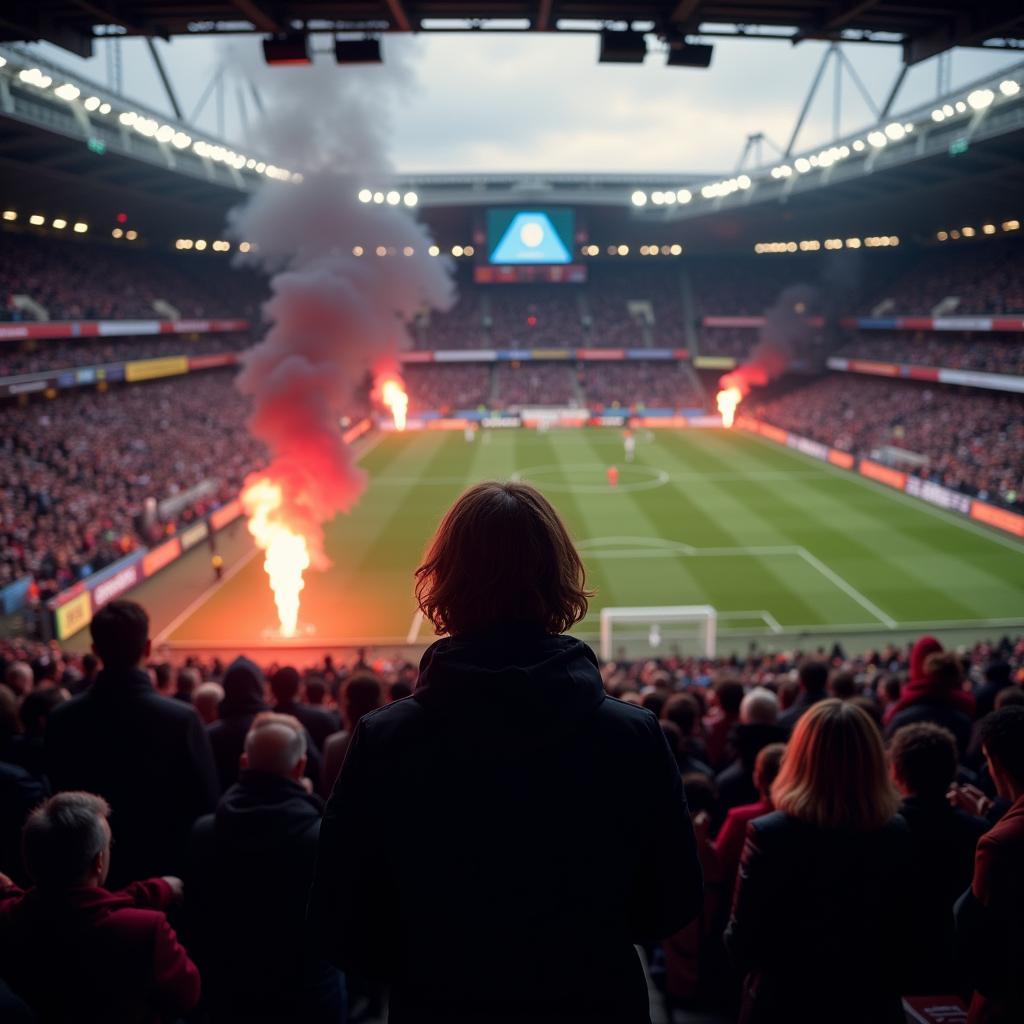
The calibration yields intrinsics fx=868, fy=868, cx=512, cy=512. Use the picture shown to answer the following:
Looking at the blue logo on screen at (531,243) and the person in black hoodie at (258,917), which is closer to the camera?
the person in black hoodie at (258,917)

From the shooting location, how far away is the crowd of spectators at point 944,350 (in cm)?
4556

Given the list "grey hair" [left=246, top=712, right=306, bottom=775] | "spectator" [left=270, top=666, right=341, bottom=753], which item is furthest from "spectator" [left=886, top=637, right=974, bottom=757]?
"grey hair" [left=246, top=712, right=306, bottom=775]

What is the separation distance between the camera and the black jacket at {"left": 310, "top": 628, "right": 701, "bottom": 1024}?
78.8 inches

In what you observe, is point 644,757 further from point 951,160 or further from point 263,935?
point 951,160

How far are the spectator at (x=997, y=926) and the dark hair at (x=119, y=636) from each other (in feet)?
13.7

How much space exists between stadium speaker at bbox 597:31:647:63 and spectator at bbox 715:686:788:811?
6723mm

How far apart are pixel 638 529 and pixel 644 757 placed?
32518mm

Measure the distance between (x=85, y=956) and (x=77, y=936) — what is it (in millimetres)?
79

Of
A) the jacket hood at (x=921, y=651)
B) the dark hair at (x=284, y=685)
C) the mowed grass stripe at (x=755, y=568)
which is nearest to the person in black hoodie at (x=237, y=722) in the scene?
the dark hair at (x=284, y=685)

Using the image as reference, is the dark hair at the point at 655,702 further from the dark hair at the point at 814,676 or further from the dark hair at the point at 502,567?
the dark hair at the point at 502,567

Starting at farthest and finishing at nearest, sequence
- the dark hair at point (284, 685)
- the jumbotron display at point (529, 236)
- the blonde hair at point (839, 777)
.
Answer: the jumbotron display at point (529, 236) → the dark hair at point (284, 685) → the blonde hair at point (839, 777)

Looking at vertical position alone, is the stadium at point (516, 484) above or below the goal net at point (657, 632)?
above

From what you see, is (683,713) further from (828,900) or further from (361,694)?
(828,900)

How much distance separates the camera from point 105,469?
35.5 metres
